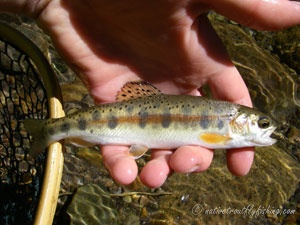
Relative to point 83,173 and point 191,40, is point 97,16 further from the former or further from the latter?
point 83,173

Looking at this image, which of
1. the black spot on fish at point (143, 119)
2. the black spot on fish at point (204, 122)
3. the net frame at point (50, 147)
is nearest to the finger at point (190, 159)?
the black spot on fish at point (204, 122)

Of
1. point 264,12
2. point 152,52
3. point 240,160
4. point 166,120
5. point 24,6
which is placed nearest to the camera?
point 264,12

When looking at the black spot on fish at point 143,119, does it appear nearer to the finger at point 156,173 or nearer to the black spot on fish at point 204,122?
the finger at point 156,173

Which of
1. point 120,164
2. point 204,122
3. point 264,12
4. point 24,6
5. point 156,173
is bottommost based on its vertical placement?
point 156,173

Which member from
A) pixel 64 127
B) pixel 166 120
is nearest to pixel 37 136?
pixel 64 127

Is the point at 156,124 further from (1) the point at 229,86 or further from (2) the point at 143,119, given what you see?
(1) the point at 229,86

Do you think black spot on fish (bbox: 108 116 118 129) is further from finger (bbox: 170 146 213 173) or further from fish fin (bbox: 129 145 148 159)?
finger (bbox: 170 146 213 173)

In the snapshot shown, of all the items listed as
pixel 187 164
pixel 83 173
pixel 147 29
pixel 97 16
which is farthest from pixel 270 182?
pixel 97 16
